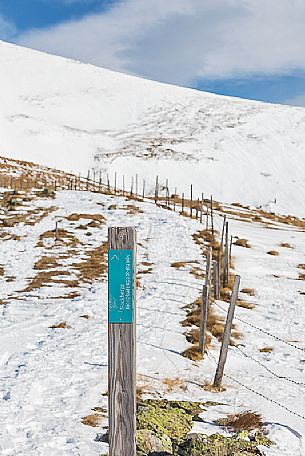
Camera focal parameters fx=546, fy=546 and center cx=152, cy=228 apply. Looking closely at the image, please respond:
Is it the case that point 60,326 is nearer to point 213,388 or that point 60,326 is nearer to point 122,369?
point 213,388

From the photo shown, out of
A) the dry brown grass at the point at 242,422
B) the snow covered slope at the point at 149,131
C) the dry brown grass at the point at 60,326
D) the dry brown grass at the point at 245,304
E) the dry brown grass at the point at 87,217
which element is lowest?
the dry brown grass at the point at 245,304

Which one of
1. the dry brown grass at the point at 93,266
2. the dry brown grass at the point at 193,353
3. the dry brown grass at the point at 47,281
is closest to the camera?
the dry brown grass at the point at 193,353

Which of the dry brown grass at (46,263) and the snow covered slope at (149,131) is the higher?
the snow covered slope at (149,131)

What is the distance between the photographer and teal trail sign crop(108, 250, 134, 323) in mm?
4102

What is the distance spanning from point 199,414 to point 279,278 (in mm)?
13947

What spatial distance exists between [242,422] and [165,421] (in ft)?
3.65

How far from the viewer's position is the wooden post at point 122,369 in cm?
416

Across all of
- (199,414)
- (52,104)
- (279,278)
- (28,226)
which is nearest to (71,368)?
(199,414)

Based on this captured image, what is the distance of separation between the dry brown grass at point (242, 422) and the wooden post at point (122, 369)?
9.44ft

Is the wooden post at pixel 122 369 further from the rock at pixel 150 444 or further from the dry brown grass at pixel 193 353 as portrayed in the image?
the dry brown grass at pixel 193 353

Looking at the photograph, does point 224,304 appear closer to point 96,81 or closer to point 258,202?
point 258,202

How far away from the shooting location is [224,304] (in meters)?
16.0

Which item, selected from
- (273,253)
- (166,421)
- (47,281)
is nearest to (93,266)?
(47,281)

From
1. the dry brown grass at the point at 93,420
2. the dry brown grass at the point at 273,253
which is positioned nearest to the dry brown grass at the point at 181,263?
the dry brown grass at the point at 273,253
